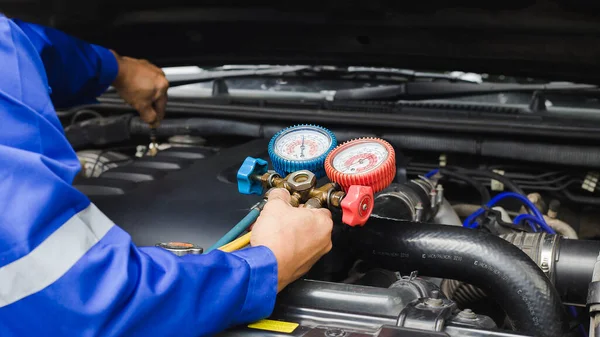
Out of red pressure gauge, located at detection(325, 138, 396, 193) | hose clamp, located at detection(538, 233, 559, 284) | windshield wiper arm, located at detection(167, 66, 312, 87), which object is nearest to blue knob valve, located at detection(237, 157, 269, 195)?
red pressure gauge, located at detection(325, 138, 396, 193)

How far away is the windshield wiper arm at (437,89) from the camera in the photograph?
1.75 metres

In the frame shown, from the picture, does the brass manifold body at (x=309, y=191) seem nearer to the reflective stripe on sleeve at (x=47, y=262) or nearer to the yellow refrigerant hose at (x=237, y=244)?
the yellow refrigerant hose at (x=237, y=244)

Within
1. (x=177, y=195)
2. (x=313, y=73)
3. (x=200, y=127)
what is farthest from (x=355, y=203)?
(x=313, y=73)

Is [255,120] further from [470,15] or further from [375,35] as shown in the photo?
[470,15]

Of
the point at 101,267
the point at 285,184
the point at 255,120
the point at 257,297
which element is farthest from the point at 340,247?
the point at 255,120

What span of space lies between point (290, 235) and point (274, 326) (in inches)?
4.9

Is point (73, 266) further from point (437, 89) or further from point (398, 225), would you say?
point (437, 89)

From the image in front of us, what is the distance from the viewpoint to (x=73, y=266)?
0.70 meters

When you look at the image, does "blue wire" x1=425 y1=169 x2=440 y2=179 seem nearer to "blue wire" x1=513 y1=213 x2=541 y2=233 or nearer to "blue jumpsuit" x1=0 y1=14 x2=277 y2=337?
"blue wire" x1=513 y1=213 x2=541 y2=233

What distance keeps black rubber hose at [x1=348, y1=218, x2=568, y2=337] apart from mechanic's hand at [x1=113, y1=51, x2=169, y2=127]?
32.7 inches

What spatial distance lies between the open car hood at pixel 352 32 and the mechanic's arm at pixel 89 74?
0.10 meters

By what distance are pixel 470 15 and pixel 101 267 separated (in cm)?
109

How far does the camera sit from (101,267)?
718 mm

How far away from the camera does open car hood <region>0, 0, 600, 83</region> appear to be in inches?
55.7
